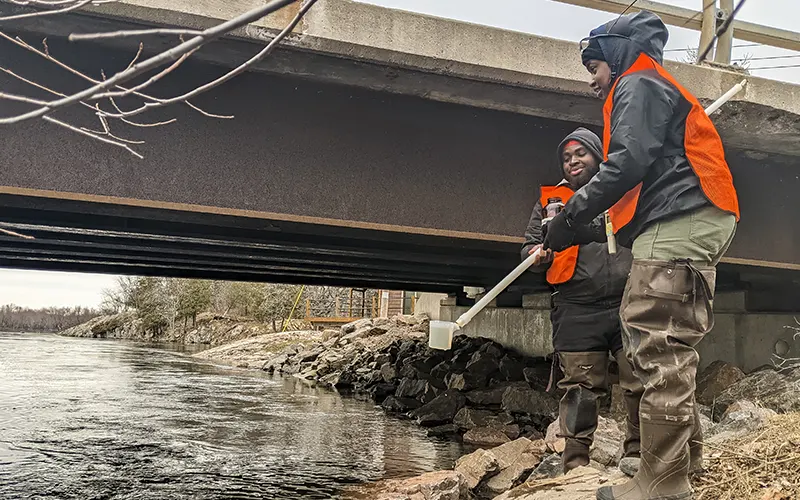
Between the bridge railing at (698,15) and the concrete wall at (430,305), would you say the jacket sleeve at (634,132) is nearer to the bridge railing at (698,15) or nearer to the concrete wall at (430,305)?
the bridge railing at (698,15)

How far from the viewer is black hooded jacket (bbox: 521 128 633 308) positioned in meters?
3.76

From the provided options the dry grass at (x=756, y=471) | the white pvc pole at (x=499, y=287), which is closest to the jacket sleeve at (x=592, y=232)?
the white pvc pole at (x=499, y=287)

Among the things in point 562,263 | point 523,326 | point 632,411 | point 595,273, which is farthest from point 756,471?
point 523,326

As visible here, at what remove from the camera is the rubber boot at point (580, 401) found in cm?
362

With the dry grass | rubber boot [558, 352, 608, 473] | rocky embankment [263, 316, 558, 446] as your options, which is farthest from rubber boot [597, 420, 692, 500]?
rocky embankment [263, 316, 558, 446]

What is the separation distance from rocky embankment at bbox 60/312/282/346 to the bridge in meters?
29.9

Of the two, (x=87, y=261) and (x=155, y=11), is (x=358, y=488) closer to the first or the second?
(x=155, y=11)

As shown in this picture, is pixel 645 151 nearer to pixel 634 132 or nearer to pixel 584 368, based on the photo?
pixel 634 132

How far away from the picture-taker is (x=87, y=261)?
1238 cm

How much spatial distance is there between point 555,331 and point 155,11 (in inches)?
117

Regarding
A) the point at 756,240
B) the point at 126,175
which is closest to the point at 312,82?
the point at 126,175

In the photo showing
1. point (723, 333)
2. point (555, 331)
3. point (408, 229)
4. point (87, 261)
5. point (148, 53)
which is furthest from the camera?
point (87, 261)

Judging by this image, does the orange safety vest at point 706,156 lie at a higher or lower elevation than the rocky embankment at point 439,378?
higher

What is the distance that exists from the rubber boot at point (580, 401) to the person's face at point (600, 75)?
1.51m
